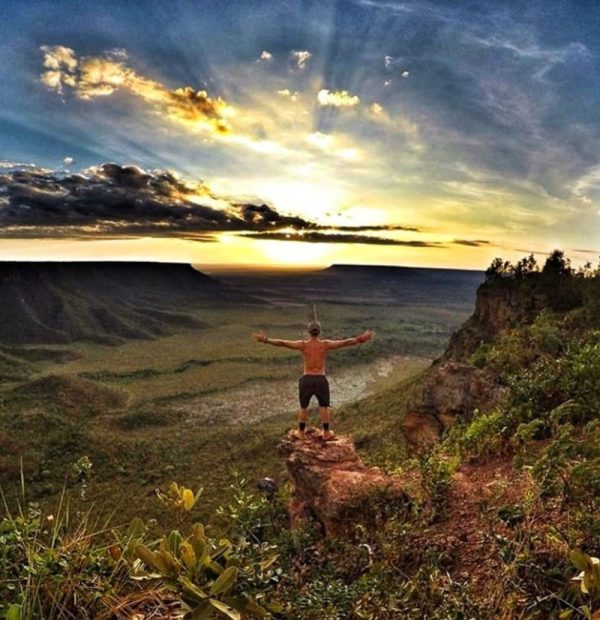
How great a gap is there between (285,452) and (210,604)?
8.03 meters

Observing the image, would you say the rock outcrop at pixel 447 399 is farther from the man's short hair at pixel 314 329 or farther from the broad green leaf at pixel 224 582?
the broad green leaf at pixel 224 582

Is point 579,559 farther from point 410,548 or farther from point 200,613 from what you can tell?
point 410,548

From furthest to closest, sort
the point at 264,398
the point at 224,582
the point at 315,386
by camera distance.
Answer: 1. the point at 264,398
2. the point at 315,386
3. the point at 224,582

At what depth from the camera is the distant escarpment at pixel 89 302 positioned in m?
87.6

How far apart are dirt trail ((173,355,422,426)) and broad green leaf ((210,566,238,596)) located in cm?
4836

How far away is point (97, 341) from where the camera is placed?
89438 millimetres

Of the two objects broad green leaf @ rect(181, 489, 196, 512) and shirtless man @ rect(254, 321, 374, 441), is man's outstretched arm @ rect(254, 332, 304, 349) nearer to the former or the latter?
shirtless man @ rect(254, 321, 374, 441)

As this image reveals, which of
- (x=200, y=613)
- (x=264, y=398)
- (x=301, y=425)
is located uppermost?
(x=200, y=613)

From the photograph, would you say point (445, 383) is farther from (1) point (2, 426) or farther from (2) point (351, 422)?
(1) point (2, 426)

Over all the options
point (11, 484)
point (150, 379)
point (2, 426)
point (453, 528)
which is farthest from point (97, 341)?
point (453, 528)

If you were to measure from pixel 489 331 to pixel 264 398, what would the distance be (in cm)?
3951

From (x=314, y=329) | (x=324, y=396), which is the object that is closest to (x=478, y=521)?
(x=324, y=396)

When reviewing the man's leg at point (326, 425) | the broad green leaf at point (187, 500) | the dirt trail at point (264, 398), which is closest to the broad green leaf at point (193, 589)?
the broad green leaf at point (187, 500)

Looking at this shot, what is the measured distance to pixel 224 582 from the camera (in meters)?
1.99
